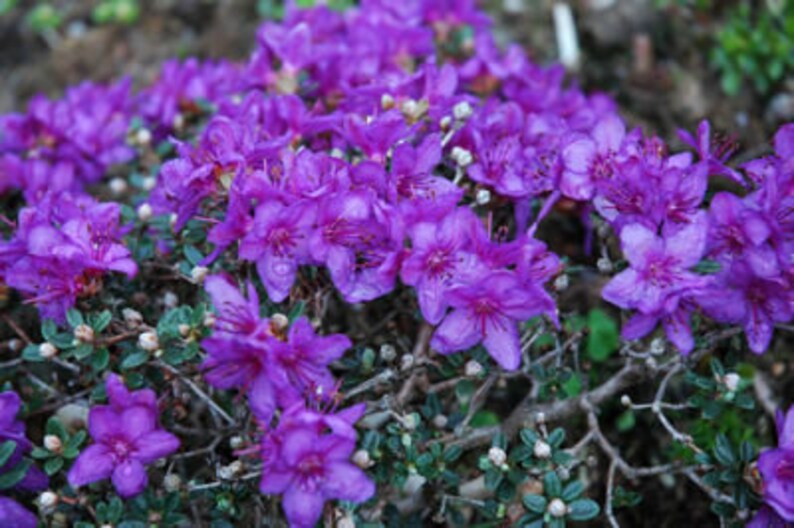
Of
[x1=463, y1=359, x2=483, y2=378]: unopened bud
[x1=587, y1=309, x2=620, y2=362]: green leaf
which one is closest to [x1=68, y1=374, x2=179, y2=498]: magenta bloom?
[x1=463, y1=359, x2=483, y2=378]: unopened bud

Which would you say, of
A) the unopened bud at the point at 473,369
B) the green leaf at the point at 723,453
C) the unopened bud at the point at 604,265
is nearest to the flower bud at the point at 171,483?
the unopened bud at the point at 473,369

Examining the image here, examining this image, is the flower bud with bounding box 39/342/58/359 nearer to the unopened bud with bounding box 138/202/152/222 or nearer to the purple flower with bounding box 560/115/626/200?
the unopened bud with bounding box 138/202/152/222

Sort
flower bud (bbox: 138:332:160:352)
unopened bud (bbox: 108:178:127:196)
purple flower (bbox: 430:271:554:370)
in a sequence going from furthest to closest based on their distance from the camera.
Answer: unopened bud (bbox: 108:178:127:196) < flower bud (bbox: 138:332:160:352) < purple flower (bbox: 430:271:554:370)

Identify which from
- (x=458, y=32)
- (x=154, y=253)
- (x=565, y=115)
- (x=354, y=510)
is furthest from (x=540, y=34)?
(x=354, y=510)

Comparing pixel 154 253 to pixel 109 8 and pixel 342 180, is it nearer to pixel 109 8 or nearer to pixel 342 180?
pixel 342 180

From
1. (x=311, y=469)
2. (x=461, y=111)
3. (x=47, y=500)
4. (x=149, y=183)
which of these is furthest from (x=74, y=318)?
(x=461, y=111)

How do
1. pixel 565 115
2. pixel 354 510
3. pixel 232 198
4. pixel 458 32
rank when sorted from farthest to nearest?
pixel 458 32
pixel 565 115
pixel 354 510
pixel 232 198

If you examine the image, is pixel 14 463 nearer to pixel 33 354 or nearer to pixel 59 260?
pixel 33 354
